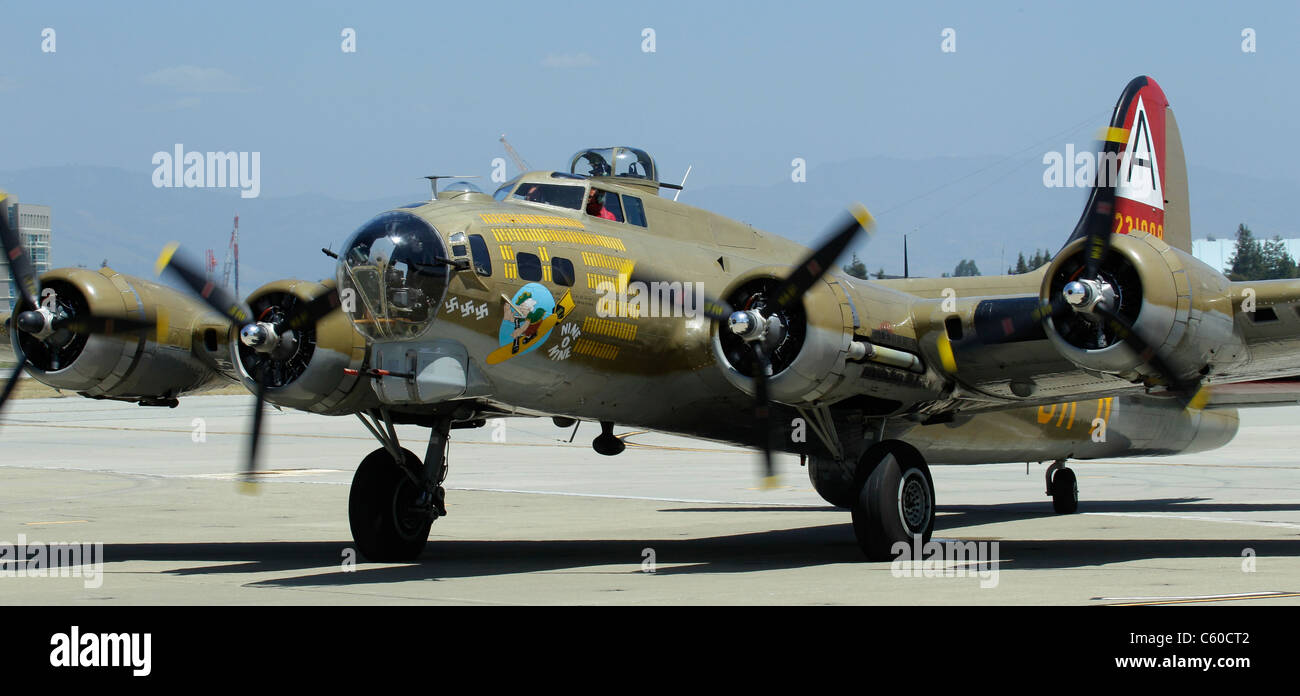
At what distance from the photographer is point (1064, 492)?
75.4 ft

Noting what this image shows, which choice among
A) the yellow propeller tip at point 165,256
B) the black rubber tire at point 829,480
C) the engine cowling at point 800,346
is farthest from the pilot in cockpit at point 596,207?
the yellow propeller tip at point 165,256

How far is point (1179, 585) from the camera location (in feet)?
42.9

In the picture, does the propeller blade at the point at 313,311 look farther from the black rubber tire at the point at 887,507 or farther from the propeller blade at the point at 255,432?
the black rubber tire at the point at 887,507

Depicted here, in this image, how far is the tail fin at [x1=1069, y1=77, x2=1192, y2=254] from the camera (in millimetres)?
19891

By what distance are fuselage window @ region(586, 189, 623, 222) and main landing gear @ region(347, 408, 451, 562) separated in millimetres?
3221

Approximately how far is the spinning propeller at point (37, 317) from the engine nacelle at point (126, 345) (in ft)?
0.11

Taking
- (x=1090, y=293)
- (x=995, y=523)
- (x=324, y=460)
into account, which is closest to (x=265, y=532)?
(x=995, y=523)

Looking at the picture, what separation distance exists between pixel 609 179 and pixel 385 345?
3696 millimetres

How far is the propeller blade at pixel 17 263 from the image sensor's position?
16.2 m

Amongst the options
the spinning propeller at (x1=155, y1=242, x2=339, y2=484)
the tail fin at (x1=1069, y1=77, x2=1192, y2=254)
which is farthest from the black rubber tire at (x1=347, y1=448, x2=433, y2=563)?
the tail fin at (x1=1069, y1=77, x2=1192, y2=254)

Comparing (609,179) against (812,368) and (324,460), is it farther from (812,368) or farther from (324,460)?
(324,460)

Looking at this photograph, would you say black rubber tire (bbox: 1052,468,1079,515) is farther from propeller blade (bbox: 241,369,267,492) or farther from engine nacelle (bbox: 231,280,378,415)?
propeller blade (bbox: 241,369,267,492)

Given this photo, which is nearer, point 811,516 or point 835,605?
point 835,605

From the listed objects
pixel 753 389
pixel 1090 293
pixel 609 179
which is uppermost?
pixel 609 179
